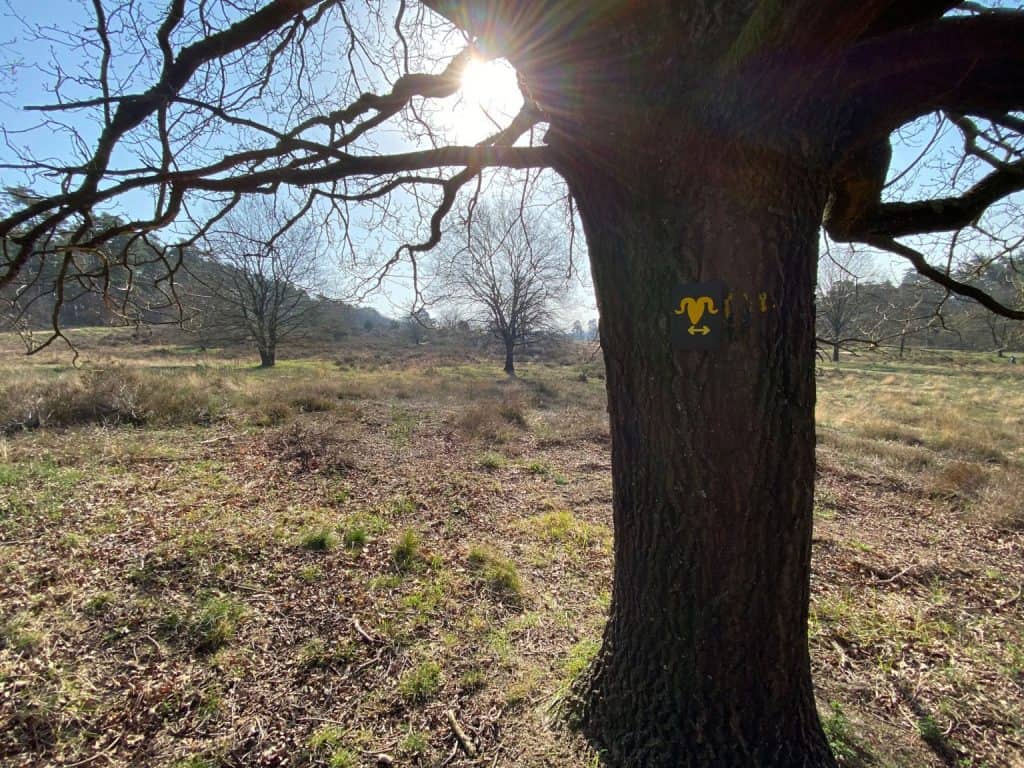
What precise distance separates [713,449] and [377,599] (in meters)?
2.98

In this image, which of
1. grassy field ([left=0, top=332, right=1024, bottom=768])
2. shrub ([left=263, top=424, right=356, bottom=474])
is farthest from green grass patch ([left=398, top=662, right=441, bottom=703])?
shrub ([left=263, top=424, right=356, bottom=474])

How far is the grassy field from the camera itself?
2.15m

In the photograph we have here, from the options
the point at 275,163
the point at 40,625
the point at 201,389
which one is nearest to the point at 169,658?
the point at 40,625

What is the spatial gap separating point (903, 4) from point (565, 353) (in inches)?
1337

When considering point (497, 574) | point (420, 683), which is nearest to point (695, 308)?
point (420, 683)

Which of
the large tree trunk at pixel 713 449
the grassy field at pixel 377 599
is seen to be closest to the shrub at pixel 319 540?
the grassy field at pixel 377 599

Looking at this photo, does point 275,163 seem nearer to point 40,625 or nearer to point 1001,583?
point 40,625

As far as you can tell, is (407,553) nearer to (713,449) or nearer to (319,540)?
(319,540)

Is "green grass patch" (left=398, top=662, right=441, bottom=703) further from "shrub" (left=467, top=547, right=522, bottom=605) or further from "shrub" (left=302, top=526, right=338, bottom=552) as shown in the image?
"shrub" (left=302, top=526, right=338, bottom=552)

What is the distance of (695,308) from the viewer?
135 cm

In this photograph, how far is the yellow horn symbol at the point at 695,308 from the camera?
1.33 meters

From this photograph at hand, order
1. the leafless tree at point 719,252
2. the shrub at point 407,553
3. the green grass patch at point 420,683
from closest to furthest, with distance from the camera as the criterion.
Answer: the leafless tree at point 719,252 < the green grass patch at point 420,683 < the shrub at point 407,553

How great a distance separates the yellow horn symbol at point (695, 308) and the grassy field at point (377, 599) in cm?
194

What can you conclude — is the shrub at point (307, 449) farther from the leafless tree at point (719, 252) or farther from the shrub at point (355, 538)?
the leafless tree at point (719, 252)
